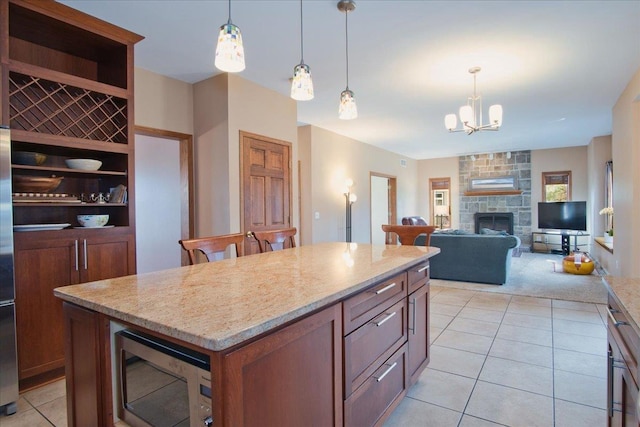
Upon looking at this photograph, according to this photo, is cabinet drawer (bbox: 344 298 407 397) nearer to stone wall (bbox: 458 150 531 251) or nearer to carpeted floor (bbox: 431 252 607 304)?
carpeted floor (bbox: 431 252 607 304)

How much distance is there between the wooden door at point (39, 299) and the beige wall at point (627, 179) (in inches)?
216

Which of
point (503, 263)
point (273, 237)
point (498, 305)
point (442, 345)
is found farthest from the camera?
point (503, 263)

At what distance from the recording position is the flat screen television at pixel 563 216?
7574 mm

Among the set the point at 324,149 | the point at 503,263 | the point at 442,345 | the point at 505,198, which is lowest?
the point at 442,345

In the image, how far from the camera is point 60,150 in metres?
2.67

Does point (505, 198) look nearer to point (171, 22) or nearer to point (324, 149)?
point (324, 149)

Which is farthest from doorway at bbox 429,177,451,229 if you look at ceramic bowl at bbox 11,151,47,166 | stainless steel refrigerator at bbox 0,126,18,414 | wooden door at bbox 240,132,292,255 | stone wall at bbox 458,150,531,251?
stainless steel refrigerator at bbox 0,126,18,414

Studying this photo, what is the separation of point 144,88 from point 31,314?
7.64ft

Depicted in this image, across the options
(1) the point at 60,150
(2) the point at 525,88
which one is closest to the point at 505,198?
(2) the point at 525,88

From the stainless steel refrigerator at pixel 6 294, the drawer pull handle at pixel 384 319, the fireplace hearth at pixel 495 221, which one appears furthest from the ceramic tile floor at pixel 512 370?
the fireplace hearth at pixel 495 221

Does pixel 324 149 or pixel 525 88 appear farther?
pixel 324 149

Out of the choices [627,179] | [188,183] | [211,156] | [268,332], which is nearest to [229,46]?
[268,332]

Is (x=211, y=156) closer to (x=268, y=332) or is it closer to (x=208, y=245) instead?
(x=208, y=245)

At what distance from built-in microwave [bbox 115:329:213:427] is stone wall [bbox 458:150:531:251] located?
959cm
